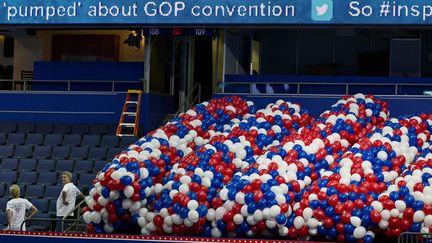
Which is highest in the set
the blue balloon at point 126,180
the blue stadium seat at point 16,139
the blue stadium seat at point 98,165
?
the blue stadium seat at point 16,139

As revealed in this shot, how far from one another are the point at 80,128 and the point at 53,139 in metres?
0.79

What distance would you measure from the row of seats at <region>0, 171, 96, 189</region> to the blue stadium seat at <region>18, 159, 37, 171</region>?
8.1 inches

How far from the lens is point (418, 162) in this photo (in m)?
20.9

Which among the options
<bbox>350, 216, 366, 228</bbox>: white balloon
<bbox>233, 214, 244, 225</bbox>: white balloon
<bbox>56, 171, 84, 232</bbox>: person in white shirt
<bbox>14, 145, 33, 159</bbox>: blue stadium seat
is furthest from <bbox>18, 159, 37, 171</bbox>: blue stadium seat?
<bbox>350, 216, 366, 228</bbox>: white balloon

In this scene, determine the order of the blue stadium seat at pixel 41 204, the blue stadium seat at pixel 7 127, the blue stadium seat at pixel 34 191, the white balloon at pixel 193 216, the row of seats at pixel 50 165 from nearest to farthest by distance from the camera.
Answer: the white balloon at pixel 193 216 < the blue stadium seat at pixel 41 204 < the blue stadium seat at pixel 34 191 < the row of seats at pixel 50 165 < the blue stadium seat at pixel 7 127

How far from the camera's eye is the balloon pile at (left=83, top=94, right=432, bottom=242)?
1981 centimetres

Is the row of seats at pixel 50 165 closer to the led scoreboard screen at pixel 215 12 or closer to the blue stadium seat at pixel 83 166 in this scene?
the blue stadium seat at pixel 83 166

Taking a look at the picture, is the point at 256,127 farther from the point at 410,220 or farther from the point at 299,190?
the point at 410,220

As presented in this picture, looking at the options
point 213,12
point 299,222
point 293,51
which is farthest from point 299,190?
point 293,51

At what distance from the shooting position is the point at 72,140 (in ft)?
86.9

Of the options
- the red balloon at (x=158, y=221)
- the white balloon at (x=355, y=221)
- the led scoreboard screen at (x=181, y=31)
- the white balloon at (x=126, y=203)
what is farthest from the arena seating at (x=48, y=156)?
the white balloon at (x=355, y=221)

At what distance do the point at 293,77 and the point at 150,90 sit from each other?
3.49 m

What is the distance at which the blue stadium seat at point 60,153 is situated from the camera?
85.1 ft

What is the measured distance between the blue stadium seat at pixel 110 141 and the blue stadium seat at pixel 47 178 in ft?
5.17
